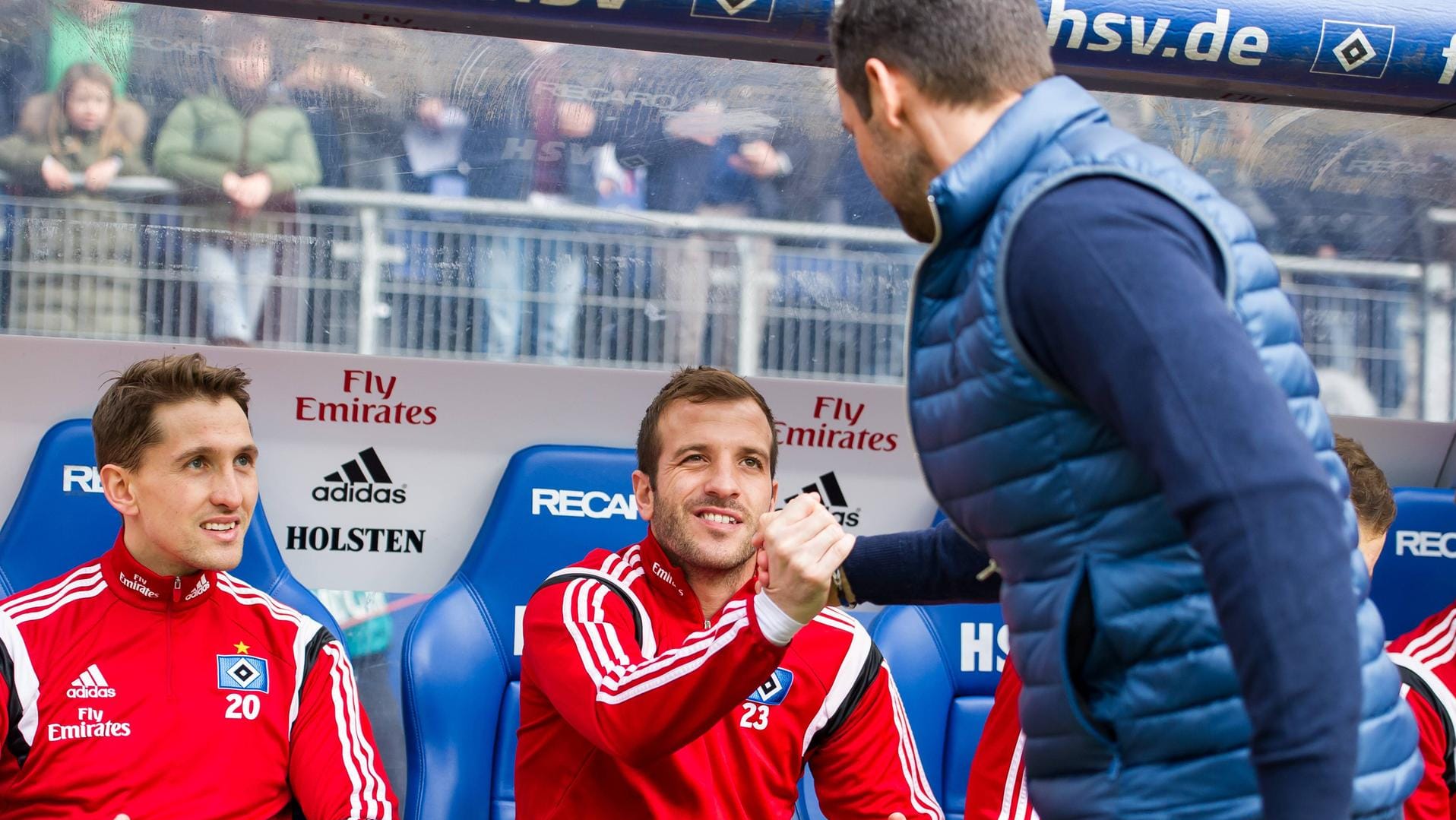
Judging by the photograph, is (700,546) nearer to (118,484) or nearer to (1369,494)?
(118,484)

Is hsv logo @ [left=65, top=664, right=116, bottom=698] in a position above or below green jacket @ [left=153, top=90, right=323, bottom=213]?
below

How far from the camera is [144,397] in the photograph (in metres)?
2.42

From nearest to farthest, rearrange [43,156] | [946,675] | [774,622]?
[774,622] < [43,156] < [946,675]

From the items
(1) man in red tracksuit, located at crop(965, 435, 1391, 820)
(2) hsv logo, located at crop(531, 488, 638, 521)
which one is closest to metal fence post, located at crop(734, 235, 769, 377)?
(2) hsv logo, located at crop(531, 488, 638, 521)

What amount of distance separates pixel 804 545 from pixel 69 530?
5.94 feet

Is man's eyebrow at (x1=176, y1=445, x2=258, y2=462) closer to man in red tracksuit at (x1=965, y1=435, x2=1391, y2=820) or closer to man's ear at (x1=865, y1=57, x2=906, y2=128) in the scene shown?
man in red tracksuit at (x1=965, y1=435, x2=1391, y2=820)

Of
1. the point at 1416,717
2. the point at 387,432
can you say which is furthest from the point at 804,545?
the point at 387,432

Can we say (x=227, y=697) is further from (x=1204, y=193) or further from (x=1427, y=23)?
(x=1427, y=23)

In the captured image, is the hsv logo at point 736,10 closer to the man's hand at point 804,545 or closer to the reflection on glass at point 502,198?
the reflection on glass at point 502,198

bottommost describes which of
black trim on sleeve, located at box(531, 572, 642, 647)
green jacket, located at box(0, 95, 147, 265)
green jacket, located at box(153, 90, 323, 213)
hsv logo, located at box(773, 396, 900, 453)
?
black trim on sleeve, located at box(531, 572, 642, 647)

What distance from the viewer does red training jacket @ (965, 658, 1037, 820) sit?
2.34m

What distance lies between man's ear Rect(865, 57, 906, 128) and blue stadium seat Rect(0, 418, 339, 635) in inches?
75.0

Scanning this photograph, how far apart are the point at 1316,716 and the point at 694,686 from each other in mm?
1011

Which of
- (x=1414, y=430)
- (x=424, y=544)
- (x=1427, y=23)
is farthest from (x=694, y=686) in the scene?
(x=1414, y=430)
